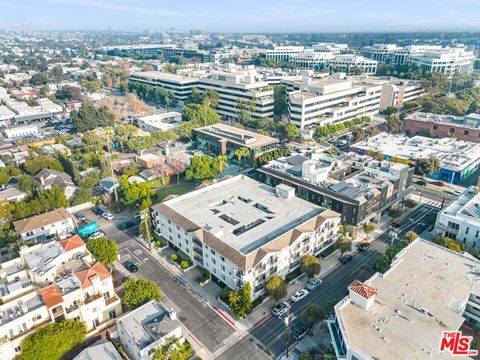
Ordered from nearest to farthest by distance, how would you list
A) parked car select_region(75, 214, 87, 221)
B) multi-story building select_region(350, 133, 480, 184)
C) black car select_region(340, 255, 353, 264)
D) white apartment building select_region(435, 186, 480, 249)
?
white apartment building select_region(435, 186, 480, 249) < black car select_region(340, 255, 353, 264) < parked car select_region(75, 214, 87, 221) < multi-story building select_region(350, 133, 480, 184)

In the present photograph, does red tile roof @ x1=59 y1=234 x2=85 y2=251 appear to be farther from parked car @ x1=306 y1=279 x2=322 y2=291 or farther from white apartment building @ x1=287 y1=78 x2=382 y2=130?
white apartment building @ x1=287 y1=78 x2=382 y2=130

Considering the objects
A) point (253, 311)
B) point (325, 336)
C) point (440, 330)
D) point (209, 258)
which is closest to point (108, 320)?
point (209, 258)

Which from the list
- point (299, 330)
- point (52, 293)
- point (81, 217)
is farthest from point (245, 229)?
point (81, 217)

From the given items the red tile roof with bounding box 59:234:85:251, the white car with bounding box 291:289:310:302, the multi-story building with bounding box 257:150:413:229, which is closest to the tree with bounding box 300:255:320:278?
the white car with bounding box 291:289:310:302

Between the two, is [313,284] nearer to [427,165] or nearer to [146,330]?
[146,330]

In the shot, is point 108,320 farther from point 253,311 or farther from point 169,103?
point 169,103
